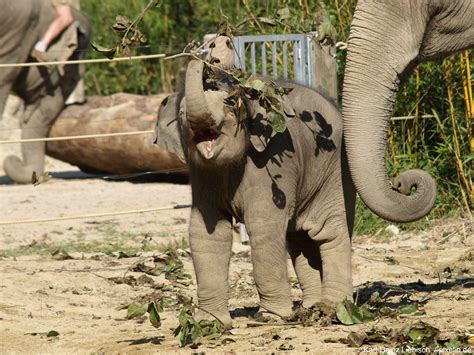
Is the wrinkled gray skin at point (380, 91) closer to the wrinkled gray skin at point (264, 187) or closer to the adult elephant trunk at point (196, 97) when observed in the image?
the wrinkled gray skin at point (264, 187)

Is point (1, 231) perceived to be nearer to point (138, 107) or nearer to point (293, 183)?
point (138, 107)

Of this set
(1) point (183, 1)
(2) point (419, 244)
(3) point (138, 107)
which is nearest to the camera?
(2) point (419, 244)

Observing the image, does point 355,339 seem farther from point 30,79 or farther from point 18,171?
point 30,79

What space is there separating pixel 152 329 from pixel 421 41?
7.10 feet

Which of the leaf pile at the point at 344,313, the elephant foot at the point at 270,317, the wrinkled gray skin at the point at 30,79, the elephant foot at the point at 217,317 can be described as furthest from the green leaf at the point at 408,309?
the wrinkled gray skin at the point at 30,79

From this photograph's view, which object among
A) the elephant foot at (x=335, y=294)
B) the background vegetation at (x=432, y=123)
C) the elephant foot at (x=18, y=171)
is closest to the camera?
the elephant foot at (x=335, y=294)

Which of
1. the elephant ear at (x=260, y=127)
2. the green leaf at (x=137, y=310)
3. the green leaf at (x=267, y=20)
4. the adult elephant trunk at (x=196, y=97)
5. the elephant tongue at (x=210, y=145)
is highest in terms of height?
the green leaf at (x=267, y=20)

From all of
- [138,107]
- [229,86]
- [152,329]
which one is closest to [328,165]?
[229,86]

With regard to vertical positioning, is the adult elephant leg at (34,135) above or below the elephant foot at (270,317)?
above

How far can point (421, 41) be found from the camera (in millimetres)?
6301

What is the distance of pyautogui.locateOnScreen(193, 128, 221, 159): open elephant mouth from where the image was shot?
6031 millimetres

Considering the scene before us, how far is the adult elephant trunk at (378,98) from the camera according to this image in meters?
5.94

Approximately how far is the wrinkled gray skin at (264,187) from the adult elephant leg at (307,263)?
185 millimetres

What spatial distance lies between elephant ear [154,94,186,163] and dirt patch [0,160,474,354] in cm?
101
